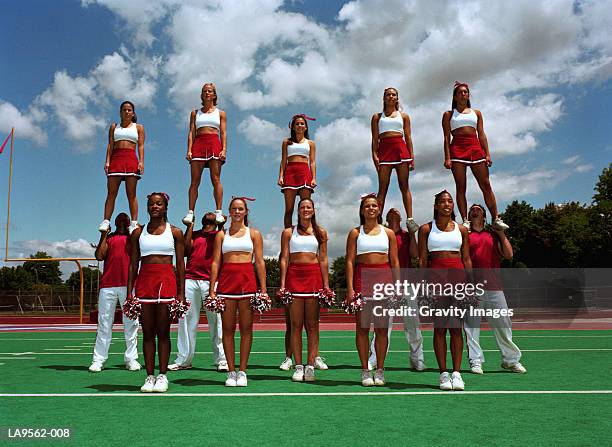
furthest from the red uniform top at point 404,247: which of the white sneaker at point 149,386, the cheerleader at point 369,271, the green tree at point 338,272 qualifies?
the green tree at point 338,272

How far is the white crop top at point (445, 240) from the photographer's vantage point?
6.59 m

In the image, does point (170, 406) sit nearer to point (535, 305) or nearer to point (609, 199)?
point (535, 305)

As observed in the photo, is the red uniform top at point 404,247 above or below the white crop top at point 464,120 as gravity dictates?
below

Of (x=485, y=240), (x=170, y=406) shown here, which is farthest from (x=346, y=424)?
(x=485, y=240)

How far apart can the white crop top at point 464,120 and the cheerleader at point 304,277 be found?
120 inches

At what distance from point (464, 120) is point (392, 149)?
1.24 metres

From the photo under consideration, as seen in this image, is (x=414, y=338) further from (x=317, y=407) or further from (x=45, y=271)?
(x=45, y=271)

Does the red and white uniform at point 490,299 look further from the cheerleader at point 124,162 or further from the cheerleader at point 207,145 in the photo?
the cheerleader at point 124,162

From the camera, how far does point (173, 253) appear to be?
660cm

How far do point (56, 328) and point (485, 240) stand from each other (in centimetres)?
1795

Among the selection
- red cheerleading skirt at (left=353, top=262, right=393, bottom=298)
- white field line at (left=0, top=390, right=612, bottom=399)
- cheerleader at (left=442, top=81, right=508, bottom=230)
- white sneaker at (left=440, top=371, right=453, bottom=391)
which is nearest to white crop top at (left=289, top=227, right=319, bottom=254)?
red cheerleading skirt at (left=353, top=262, right=393, bottom=298)

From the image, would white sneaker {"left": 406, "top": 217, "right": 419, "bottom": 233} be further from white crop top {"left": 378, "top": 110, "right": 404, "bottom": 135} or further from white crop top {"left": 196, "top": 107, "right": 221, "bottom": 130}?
white crop top {"left": 196, "top": 107, "right": 221, "bottom": 130}

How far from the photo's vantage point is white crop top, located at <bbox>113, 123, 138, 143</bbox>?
29.7 feet

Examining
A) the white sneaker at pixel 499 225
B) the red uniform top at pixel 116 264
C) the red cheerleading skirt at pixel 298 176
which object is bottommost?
the red uniform top at pixel 116 264
